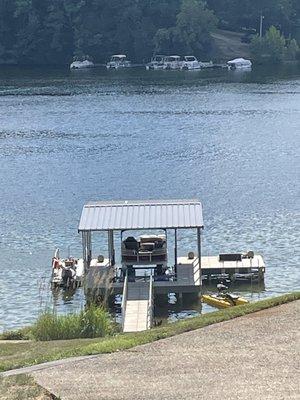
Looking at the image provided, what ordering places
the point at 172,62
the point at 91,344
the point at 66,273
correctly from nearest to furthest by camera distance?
the point at 91,344 < the point at 66,273 < the point at 172,62

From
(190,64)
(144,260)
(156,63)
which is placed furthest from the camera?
(156,63)

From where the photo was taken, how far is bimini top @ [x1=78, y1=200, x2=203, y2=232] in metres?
39.5

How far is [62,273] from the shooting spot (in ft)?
139

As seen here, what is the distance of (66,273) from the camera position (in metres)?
42.1

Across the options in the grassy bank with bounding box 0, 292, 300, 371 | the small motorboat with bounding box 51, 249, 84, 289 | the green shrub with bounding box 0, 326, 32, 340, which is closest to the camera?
the grassy bank with bounding box 0, 292, 300, 371

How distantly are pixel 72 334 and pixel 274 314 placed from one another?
501cm

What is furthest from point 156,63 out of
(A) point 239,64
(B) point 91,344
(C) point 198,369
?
(C) point 198,369

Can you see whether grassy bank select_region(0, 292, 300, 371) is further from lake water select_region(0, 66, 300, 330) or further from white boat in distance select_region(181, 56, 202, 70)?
white boat in distance select_region(181, 56, 202, 70)

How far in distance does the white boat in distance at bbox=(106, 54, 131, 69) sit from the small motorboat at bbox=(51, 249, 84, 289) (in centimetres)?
11654


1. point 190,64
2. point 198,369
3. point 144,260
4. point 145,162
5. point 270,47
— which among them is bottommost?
point 145,162

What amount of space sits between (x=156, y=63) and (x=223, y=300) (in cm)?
12153

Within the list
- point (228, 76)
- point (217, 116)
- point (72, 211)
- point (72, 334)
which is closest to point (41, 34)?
point (228, 76)

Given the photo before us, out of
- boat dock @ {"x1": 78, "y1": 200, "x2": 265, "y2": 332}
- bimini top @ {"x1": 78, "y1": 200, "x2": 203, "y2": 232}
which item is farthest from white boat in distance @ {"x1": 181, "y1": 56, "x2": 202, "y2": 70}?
bimini top @ {"x1": 78, "y1": 200, "x2": 203, "y2": 232}

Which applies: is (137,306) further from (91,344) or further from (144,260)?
(91,344)
